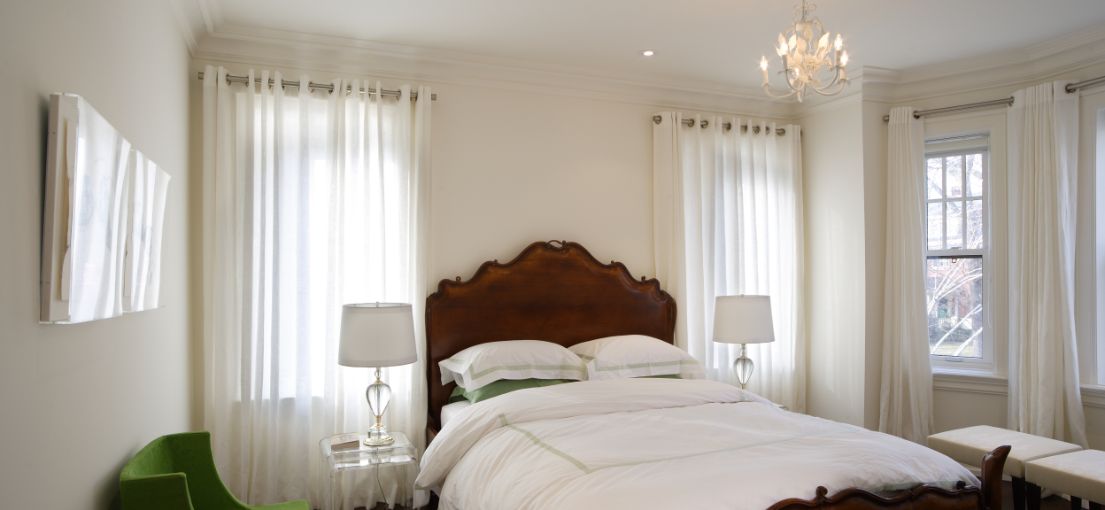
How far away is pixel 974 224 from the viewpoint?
4.41 meters

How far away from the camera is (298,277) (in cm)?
359

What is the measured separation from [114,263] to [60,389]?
40 cm

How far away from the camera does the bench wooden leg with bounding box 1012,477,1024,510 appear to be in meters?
3.16

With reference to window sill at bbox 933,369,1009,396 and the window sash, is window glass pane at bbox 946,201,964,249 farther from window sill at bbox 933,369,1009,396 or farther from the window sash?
window sill at bbox 933,369,1009,396

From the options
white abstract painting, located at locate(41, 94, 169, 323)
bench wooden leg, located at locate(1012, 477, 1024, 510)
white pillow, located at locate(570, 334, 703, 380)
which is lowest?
bench wooden leg, located at locate(1012, 477, 1024, 510)

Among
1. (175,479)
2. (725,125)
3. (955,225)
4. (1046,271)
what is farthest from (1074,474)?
(175,479)

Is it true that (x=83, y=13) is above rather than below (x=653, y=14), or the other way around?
below

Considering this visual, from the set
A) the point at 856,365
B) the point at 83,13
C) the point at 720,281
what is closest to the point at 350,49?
the point at 83,13

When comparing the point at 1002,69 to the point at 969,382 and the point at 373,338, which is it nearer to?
the point at 969,382

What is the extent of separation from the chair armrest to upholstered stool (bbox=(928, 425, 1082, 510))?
346 cm

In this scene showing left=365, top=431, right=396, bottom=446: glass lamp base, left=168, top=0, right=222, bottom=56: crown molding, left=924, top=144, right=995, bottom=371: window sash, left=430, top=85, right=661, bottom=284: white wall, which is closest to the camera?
left=168, top=0, right=222, bottom=56: crown molding

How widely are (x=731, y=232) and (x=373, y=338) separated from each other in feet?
8.66

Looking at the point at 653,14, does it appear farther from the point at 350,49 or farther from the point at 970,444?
the point at 970,444

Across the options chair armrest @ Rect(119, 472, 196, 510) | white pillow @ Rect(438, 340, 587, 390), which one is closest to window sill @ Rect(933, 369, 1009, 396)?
white pillow @ Rect(438, 340, 587, 390)
